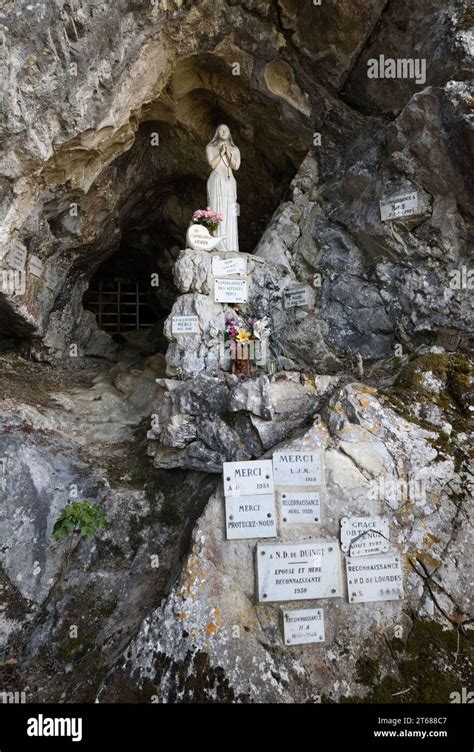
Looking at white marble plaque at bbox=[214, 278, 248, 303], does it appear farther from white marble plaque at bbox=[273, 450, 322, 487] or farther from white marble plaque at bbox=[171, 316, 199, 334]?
white marble plaque at bbox=[273, 450, 322, 487]

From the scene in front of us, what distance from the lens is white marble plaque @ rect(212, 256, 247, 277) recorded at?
6984 millimetres

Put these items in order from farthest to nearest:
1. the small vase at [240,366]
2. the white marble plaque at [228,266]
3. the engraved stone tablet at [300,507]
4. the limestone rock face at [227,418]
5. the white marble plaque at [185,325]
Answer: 1. the white marble plaque at [228,266]
2. the white marble plaque at [185,325]
3. the small vase at [240,366]
4. the limestone rock face at [227,418]
5. the engraved stone tablet at [300,507]

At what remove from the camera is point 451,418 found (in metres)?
5.09

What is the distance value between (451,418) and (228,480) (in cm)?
220

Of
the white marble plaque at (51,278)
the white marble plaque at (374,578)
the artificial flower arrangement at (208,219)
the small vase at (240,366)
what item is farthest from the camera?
the white marble plaque at (51,278)

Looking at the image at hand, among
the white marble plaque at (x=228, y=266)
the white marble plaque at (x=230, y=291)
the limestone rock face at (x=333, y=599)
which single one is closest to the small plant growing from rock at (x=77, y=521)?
the limestone rock face at (x=333, y=599)

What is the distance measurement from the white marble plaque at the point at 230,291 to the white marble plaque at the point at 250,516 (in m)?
3.02

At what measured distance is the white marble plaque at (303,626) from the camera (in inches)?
165

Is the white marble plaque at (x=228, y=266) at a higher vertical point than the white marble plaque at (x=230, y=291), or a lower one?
higher

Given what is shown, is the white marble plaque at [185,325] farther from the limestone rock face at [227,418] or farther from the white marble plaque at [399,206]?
the white marble plaque at [399,206]

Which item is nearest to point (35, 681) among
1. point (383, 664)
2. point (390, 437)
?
point (383, 664)

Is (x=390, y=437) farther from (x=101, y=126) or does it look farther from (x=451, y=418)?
(x=101, y=126)

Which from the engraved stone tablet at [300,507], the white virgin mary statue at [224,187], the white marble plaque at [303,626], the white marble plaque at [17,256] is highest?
the white virgin mary statue at [224,187]

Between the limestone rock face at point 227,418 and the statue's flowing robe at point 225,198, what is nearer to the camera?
the limestone rock face at point 227,418
